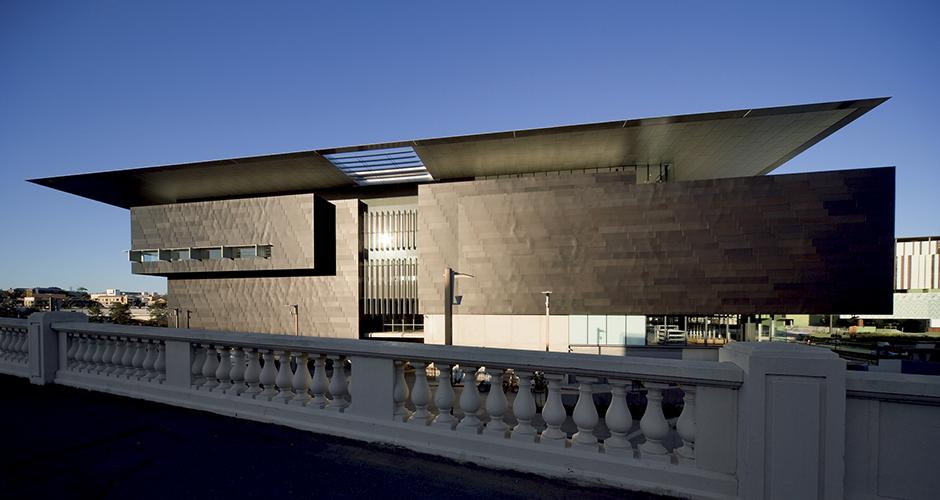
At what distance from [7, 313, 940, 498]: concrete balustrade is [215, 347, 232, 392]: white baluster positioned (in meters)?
0.01

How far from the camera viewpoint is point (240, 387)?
4137 mm

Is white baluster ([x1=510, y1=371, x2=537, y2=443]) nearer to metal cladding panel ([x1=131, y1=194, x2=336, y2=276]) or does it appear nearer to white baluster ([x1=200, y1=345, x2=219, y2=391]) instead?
white baluster ([x1=200, y1=345, x2=219, y2=391])

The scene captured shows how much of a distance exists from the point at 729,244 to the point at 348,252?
94.7 ft

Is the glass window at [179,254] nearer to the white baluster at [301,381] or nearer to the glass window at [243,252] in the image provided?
the glass window at [243,252]

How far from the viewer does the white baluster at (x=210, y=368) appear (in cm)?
423

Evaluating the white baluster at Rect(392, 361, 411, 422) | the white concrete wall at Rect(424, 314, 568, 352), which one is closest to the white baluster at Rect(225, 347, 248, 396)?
the white baluster at Rect(392, 361, 411, 422)

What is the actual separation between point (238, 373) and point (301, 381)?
0.94 m

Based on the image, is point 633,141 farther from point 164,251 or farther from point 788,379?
Result: point 164,251

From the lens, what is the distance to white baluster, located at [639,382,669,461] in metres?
2.62

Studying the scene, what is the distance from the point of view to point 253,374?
3.98 meters

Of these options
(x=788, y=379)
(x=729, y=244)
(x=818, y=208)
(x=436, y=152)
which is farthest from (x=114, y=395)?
(x=818, y=208)

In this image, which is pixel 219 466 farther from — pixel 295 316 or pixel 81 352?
pixel 295 316

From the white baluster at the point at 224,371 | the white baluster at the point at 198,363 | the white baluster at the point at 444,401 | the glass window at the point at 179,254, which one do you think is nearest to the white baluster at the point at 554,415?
the white baluster at the point at 444,401

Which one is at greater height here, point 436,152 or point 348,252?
point 436,152
